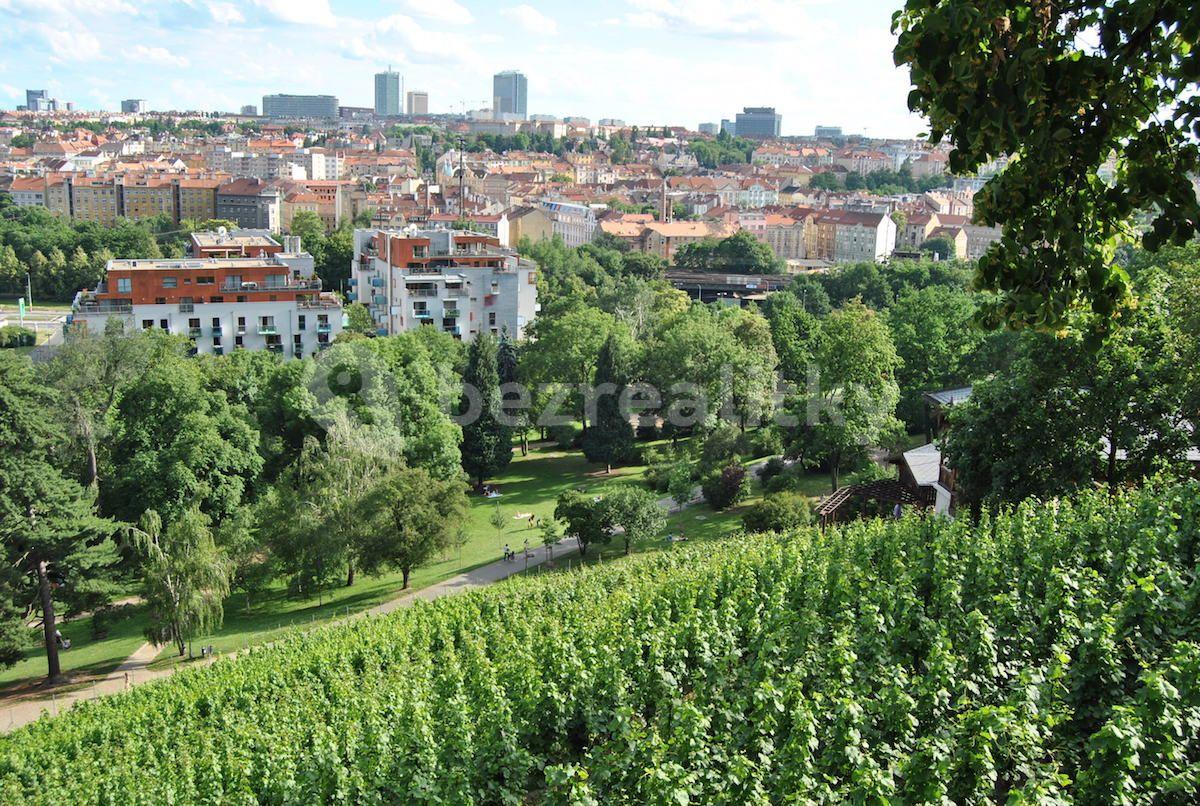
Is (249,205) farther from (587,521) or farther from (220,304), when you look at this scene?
(587,521)

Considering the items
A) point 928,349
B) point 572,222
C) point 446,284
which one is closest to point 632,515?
point 928,349

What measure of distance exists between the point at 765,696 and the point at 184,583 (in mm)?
19382

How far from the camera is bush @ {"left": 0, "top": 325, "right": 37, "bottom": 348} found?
65562mm

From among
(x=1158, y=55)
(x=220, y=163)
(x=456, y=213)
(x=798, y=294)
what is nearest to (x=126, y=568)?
(x=1158, y=55)

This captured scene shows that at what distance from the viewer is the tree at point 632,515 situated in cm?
3020

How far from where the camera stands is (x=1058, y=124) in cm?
520

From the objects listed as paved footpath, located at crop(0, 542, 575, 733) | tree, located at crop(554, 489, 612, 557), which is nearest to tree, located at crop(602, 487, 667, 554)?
tree, located at crop(554, 489, 612, 557)

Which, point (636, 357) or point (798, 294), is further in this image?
point (798, 294)

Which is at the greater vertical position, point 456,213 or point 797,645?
point 456,213

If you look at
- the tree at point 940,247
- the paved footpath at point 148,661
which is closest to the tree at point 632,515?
the paved footpath at point 148,661

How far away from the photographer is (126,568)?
28531mm

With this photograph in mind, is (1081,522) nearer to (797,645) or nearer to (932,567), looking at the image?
(932,567)

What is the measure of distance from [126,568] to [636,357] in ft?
74.8

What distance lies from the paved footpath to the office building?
81.8 ft
